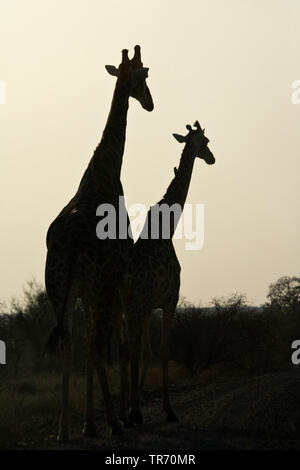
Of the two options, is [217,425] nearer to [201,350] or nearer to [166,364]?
[166,364]

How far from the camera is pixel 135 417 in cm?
1097

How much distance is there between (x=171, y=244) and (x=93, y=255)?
2.80 metres

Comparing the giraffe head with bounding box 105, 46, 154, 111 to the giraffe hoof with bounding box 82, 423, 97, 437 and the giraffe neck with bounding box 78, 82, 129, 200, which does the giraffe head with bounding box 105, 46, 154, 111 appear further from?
the giraffe hoof with bounding box 82, 423, 97, 437

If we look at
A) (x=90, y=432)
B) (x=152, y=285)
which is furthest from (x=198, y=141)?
(x=90, y=432)

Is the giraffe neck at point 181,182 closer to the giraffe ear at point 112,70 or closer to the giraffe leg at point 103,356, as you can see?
the giraffe ear at point 112,70

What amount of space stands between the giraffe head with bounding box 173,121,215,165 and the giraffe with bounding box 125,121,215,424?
1.11 metres

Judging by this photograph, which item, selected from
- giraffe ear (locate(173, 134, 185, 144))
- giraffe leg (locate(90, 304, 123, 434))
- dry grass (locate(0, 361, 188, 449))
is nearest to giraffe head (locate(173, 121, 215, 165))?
giraffe ear (locate(173, 134, 185, 144))

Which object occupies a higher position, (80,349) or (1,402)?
(80,349)

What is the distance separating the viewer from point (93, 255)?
9875 millimetres

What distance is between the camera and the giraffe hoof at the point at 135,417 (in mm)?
10953
